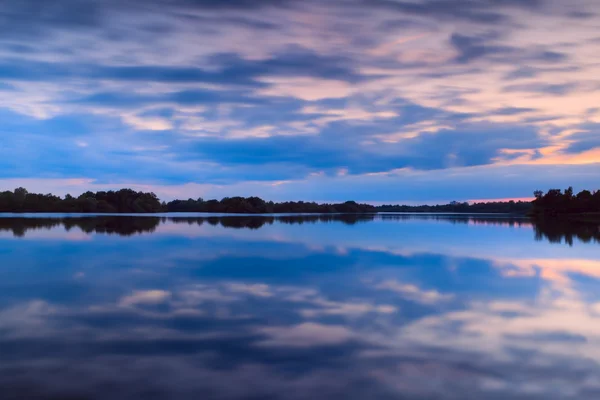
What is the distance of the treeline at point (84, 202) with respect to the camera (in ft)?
373

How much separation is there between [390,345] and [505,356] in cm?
167

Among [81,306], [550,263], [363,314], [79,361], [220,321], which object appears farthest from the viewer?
[550,263]

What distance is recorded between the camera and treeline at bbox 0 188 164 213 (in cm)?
11362

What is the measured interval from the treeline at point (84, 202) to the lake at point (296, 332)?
112133mm

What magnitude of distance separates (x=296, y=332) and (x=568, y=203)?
115 meters

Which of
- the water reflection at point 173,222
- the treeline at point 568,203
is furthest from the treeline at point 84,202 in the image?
the treeline at point 568,203

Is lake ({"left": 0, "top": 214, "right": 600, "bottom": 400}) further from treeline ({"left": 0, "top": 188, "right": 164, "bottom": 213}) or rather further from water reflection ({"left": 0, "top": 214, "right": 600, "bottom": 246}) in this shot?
treeline ({"left": 0, "top": 188, "right": 164, "bottom": 213})

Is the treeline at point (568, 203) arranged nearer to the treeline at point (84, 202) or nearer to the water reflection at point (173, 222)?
the water reflection at point (173, 222)

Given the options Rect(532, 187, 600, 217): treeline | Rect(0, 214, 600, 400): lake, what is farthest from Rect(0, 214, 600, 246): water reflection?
Rect(532, 187, 600, 217): treeline

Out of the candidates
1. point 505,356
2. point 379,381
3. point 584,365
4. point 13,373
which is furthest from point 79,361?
point 584,365

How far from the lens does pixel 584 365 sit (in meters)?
6.38

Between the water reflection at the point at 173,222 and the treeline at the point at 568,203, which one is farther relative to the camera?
the treeline at the point at 568,203

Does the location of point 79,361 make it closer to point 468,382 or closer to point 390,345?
point 390,345

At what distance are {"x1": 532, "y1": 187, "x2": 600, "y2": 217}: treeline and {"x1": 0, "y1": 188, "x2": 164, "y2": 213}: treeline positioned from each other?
344 ft
